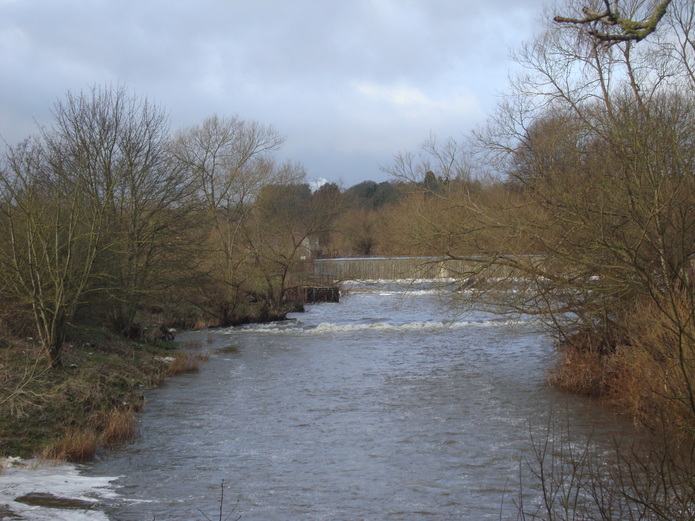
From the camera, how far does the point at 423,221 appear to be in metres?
15.4

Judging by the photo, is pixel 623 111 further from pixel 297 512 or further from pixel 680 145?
pixel 297 512

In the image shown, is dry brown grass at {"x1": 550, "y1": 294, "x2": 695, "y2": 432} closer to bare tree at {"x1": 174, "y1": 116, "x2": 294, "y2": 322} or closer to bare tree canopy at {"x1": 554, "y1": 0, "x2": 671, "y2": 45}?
bare tree canopy at {"x1": 554, "y1": 0, "x2": 671, "y2": 45}

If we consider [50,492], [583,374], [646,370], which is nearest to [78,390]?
[50,492]

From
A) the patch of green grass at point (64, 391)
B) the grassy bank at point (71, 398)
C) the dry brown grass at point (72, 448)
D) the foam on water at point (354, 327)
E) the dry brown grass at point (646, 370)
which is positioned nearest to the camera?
the dry brown grass at point (646, 370)

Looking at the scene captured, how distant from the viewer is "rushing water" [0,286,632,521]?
7.22 meters

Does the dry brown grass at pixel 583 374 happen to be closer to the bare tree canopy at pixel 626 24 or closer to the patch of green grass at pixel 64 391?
the bare tree canopy at pixel 626 24

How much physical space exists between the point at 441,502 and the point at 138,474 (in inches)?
154

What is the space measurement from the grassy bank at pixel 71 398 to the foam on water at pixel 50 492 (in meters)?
0.51

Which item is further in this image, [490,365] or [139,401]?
[490,365]

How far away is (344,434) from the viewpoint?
1038cm

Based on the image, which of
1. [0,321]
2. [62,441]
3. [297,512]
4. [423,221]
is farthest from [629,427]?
[0,321]

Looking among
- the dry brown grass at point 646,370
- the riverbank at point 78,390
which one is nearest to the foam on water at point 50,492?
the riverbank at point 78,390

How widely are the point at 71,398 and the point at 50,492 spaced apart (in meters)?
3.84

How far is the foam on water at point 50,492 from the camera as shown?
638 cm
